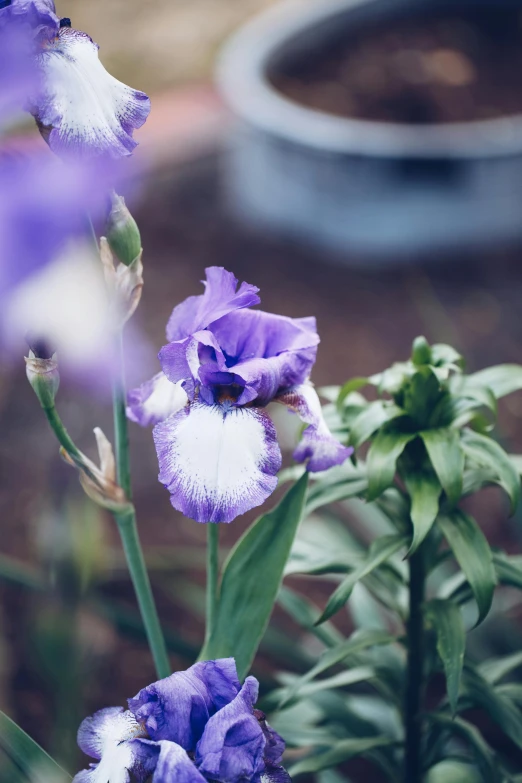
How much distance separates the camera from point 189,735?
0.54 metres

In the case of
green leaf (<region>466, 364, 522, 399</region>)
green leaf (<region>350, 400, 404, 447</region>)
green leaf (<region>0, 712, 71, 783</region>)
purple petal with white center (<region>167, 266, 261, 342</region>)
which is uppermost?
purple petal with white center (<region>167, 266, 261, 342</region>)

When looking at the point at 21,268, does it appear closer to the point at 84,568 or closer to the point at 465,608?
the point at 84,568

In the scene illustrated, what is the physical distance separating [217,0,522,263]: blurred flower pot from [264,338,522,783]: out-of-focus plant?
1494 mm

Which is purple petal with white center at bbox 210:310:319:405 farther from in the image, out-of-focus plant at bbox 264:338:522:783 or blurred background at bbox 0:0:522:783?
blurred background at bbox 0:0:522:783

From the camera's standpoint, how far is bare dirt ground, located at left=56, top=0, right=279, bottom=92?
10.9 ft

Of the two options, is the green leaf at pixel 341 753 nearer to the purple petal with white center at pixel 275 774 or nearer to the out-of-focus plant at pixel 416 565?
the out-of-focus plant at pixel 416 565

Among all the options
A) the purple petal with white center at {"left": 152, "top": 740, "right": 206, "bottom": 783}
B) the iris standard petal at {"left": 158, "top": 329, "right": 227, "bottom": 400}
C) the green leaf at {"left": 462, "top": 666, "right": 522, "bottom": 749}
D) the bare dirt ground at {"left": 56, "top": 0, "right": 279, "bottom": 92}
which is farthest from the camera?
the bare dirt ground at {"left": 56, "top": 0, "right": 279, "bottom": 92}

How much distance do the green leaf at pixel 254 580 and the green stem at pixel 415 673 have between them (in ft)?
0.53

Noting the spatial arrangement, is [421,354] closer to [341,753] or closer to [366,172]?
[341,753]

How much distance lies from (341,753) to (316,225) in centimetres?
178

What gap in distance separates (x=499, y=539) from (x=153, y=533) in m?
0.68

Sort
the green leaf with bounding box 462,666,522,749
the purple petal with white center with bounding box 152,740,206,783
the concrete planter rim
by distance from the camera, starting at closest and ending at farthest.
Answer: the purple petal with white center with bounding box 152,740,206,783 < the green leaf with bounding box 462,666,522,749 < the concrete planter rim

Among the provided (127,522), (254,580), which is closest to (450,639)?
(254,580)

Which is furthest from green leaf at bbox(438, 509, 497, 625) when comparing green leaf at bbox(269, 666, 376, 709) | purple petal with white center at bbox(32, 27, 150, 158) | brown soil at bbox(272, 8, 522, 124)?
brown soil at bbox(272, 8, 522, 124)
